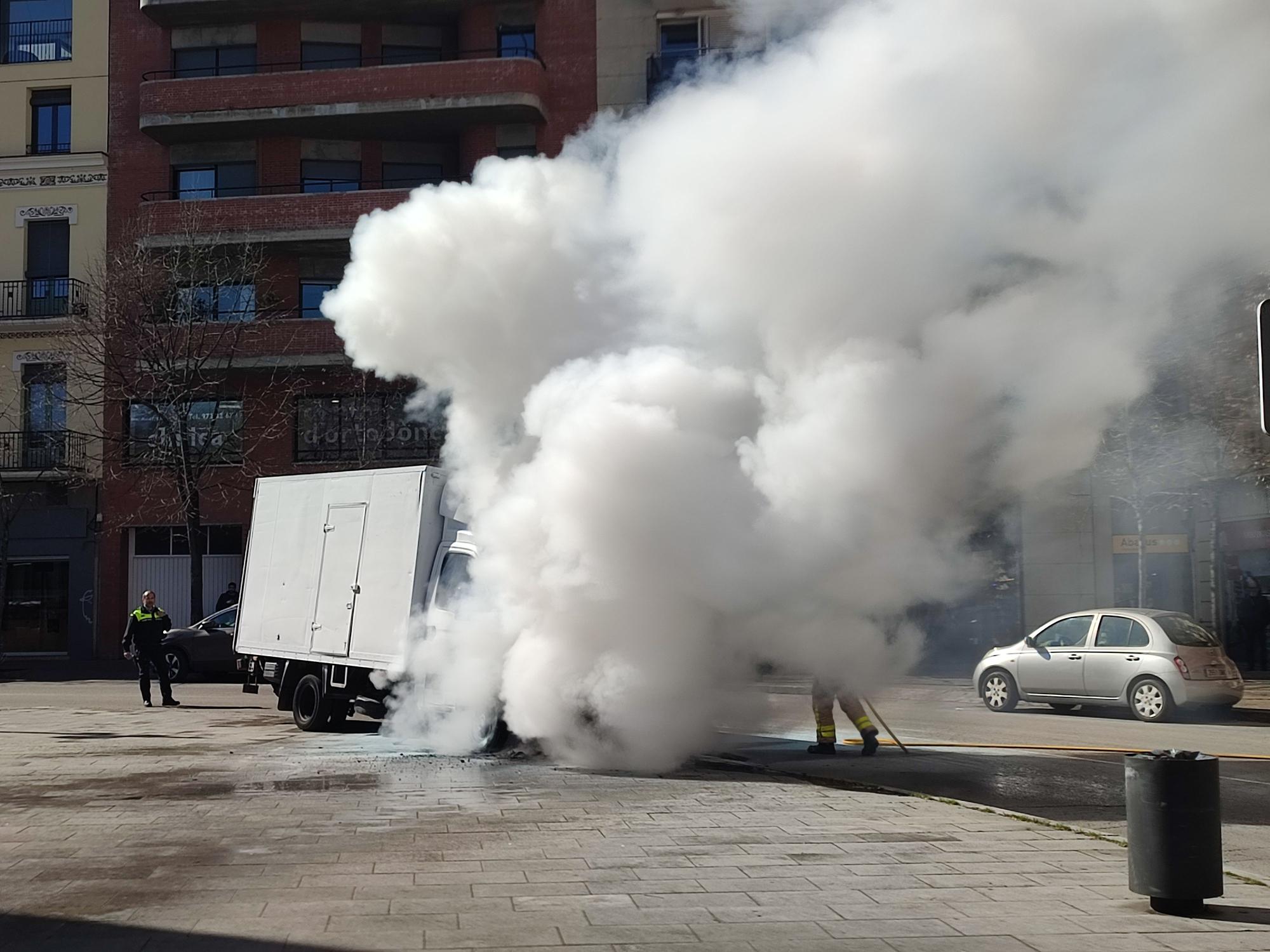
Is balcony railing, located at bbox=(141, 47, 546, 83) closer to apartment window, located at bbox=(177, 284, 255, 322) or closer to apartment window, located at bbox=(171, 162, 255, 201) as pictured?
apartment window, located at bbox=(171, 162, 255, 201)

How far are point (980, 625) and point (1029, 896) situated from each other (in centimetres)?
1105

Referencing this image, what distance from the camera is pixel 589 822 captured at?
892cm

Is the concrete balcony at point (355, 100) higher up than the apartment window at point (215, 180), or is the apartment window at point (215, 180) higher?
the concrete balcony at point (355, 100)

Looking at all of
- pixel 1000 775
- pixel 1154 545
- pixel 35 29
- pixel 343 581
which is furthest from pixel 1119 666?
pixel 35 29

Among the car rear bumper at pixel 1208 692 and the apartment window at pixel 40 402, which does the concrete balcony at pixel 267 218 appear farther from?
the car rear bumper at pixel 1208 692

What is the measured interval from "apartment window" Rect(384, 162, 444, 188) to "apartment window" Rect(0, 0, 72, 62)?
367 inches

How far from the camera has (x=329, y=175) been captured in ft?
106

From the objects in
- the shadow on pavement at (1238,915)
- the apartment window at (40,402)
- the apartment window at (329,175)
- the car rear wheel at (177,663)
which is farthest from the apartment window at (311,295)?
the shadow on pavement at (1238,915)

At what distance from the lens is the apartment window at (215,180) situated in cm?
3244

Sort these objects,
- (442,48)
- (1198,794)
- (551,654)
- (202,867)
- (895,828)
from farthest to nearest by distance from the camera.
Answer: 1. (442,48)
2. (551,654)
3. (895,828)
4. (202,867)
5. (1198,794)

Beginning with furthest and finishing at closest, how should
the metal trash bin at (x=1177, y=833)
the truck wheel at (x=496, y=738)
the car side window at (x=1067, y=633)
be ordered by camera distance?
the car side window at (x=1067, y=633) < the truck wheel at (x=496, y=738) < the metal trash bin at (x=1177, y=833)

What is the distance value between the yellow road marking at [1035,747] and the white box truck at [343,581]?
4.24 meters

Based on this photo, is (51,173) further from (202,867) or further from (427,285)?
(202,867)

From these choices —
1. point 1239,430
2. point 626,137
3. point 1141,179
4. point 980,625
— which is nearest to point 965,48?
point 1141,179
